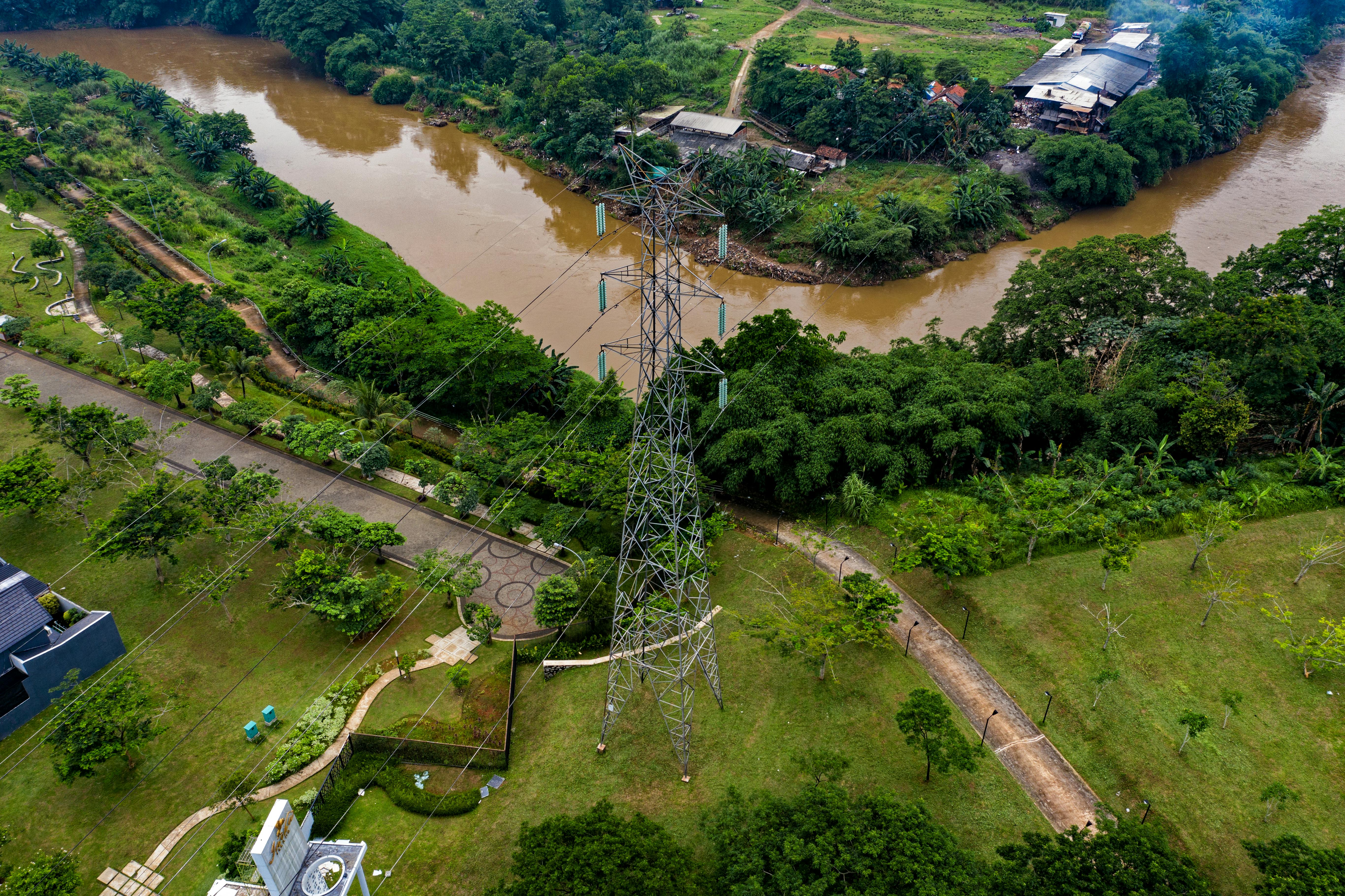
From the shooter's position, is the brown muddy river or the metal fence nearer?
the metal fence

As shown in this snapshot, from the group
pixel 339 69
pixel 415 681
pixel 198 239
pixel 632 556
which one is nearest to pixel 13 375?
pixel 198 239

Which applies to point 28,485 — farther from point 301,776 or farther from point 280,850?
point 280,850

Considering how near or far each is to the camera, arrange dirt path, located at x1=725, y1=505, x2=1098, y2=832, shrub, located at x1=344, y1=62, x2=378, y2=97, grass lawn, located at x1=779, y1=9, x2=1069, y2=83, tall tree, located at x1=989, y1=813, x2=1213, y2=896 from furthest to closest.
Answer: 1. shrub, located at x1=344, y1=62, x2=378, y2=97
2. grass lawn, located at x1=779, y1=9, x2=1069, y2=83
3. dirt path, located at x1=725, y1=505, x2=1098, y2=832
4. tall tree, located at x1=989, y1=813, x2=1213, y2=896

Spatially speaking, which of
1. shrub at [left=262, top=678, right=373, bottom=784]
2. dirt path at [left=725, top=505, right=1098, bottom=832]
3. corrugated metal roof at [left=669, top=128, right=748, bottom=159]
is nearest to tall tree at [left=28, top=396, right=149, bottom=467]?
shrub at [left=262, top=678, right=373, bottom=784]

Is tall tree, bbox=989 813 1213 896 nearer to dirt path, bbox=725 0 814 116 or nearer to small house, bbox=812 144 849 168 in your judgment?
small house, bbox=812 144 849 168

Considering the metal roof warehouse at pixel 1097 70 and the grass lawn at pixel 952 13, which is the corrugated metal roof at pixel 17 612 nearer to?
the metal roof warehouse at pixel 1097 70

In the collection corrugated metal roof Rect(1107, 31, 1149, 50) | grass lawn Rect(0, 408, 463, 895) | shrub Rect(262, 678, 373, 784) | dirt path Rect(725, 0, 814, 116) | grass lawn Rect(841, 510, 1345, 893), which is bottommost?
grass lawn Rect(0, 408, 463, 895)

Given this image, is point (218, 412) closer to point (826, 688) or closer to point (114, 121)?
point (826, 688)

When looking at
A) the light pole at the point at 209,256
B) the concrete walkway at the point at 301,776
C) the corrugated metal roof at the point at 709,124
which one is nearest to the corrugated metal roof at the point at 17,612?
the concrete walkway at the point at 301,776
